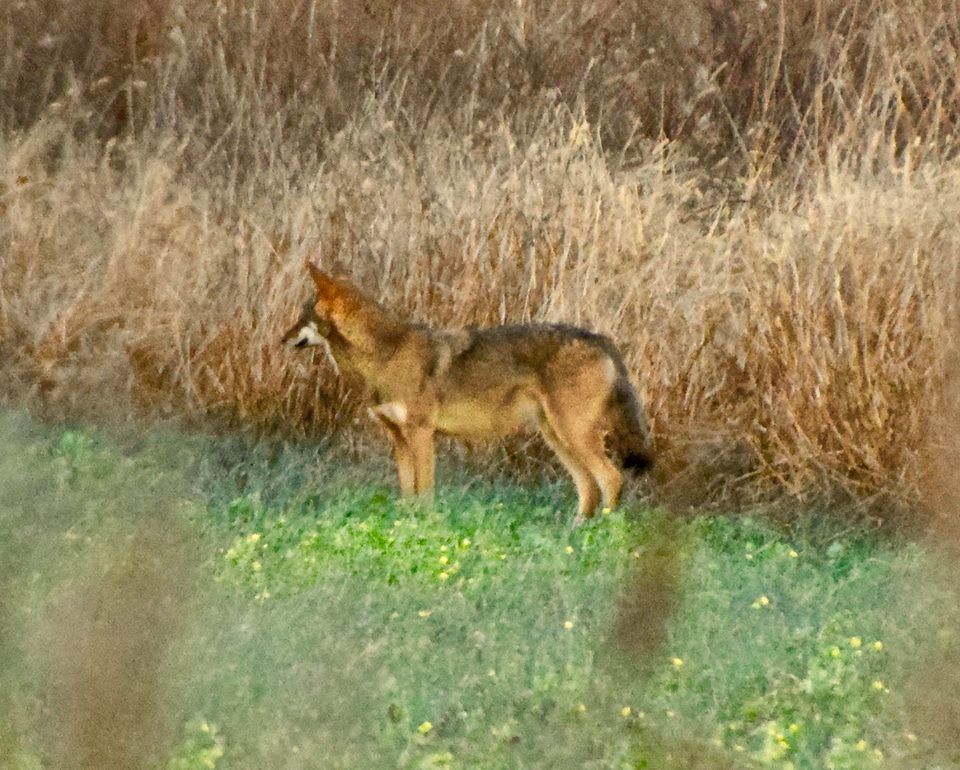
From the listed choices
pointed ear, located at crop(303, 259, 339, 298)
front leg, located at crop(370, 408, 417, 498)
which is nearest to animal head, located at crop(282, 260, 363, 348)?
pointed ear, located at crop(303, 259, 339, 298)

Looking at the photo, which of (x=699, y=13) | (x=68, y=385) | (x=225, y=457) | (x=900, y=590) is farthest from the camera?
(x=699, y=13)

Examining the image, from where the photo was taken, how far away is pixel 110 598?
629 cm

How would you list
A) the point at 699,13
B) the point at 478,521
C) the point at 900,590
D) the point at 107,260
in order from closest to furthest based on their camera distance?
1. the point at 900,590
2. the point at 478,521
3. the point at 107,260
4. the point at 699,13

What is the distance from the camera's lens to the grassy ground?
5.15 metres

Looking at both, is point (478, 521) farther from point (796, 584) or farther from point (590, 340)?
point (796, 584)

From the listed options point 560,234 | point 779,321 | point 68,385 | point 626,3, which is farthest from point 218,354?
point 626,3

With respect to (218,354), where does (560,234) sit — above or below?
above

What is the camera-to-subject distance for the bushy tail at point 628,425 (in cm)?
793

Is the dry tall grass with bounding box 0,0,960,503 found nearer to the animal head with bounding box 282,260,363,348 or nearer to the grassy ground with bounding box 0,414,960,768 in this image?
the grassy ground with bounding box 0,414,960,768

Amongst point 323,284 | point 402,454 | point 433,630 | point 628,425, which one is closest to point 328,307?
point 323,284

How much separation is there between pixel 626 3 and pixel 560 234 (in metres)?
5.60

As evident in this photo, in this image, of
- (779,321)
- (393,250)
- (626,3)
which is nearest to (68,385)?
(393,250)

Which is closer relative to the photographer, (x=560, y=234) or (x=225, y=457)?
(x=225, y=457)

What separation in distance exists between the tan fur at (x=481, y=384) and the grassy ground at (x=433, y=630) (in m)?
0.27
